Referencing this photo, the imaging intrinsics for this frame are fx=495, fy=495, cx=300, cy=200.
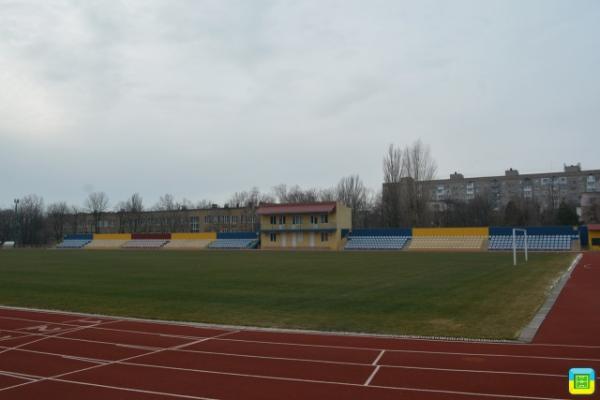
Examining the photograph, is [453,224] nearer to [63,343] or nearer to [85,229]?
[63,343]

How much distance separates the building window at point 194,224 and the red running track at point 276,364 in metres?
120

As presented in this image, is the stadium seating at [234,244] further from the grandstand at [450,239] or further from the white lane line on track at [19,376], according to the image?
the white lane line on track at [19,376]

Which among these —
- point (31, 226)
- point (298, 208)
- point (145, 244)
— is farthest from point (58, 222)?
point (298, 208)

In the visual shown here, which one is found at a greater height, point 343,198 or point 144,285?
point 343,198

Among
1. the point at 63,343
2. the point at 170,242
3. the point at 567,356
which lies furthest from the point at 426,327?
the point at 170,242

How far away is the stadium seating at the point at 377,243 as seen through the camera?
68.0 m

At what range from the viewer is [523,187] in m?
113

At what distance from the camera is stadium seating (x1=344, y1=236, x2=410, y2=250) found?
68.0m

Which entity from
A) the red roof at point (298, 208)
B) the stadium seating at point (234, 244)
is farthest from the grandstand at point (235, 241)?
the red roof at point (298, 208)

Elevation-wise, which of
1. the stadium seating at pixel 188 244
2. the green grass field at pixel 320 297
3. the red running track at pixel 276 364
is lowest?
the stadium seating at pixel 188 244

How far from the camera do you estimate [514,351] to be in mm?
10242

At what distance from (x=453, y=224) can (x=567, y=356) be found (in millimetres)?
85077

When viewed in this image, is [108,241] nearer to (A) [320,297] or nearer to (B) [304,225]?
(B) [304,225]

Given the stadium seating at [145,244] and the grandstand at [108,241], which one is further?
the grandstand at [108,241]
